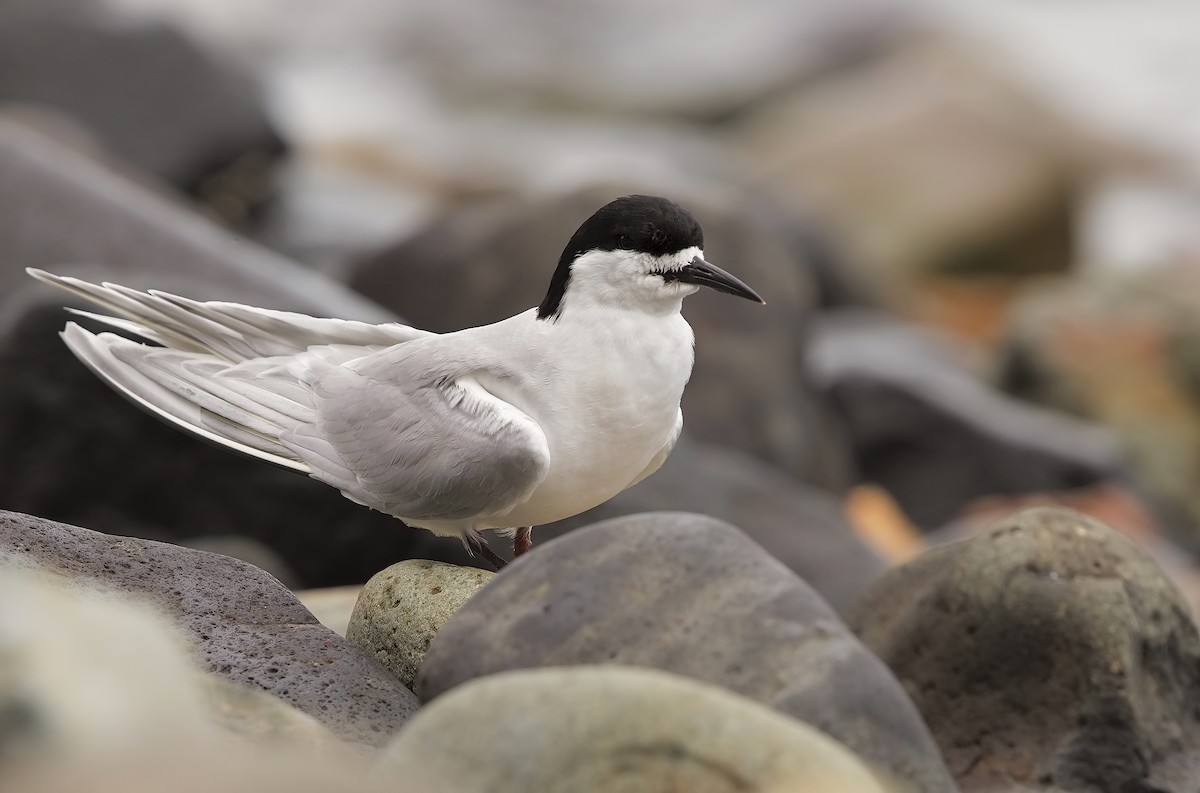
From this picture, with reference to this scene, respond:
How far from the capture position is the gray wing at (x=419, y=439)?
16.1ft

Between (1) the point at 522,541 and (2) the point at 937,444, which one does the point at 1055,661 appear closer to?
(1) the point at 522,541

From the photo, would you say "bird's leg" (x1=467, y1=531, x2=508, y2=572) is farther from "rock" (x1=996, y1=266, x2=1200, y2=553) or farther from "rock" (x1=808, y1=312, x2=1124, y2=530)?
"rock" (x1=996, y1=266, x2=1200, y2=553)

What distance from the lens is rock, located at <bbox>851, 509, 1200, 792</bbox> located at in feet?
17.0

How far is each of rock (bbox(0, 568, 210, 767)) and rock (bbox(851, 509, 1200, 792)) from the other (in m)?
2.87

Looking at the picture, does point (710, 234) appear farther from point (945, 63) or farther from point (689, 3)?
point (689, 3)

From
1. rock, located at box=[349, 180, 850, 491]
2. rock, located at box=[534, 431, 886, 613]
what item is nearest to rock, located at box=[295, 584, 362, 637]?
rock, located at box=[534, 431, 886, 613]

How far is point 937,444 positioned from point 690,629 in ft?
28.2

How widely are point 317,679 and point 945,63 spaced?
85.6ft

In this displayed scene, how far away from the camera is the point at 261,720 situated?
12.7 ft

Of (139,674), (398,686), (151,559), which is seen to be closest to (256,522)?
(151,559)

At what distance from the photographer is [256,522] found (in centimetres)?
757

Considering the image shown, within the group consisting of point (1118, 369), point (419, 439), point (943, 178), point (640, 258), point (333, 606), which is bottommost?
point (1118, 369)

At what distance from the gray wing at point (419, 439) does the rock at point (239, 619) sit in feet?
1.71

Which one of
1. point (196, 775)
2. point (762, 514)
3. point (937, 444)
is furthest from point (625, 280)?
point (937, 444)
